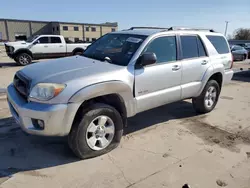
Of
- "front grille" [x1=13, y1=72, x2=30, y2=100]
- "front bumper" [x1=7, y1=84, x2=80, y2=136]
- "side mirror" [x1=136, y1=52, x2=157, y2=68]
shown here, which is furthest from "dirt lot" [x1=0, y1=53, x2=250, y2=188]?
"side mirror" [x1=136, y1=52, x2=157, y2=68]

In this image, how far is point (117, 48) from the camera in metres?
3.95

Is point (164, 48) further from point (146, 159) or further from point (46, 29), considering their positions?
point (46, 29)

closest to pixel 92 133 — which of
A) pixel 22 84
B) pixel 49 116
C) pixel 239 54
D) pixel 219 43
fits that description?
pixel 49 116

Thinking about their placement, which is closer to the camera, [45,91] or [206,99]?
[45,91]

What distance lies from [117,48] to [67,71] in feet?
3.78

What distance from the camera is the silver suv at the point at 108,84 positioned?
2840 millimetres

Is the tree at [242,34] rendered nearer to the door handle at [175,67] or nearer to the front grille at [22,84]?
the door handle at [175,67]

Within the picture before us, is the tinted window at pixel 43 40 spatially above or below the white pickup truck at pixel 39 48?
above

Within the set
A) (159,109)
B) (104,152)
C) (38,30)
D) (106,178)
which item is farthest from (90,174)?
(38,30)

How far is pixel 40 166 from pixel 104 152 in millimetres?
909

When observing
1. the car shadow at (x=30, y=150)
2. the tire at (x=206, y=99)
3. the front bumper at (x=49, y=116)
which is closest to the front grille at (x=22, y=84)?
the front bumper at (x=49, y=116)

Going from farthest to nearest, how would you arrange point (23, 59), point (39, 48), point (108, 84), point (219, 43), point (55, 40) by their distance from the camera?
1. point (55, 40)
2. point (39, 48)
3. point (23, 59)
4. point (219, 43)
5. point (108, 84)

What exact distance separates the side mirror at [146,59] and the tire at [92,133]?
0.83m

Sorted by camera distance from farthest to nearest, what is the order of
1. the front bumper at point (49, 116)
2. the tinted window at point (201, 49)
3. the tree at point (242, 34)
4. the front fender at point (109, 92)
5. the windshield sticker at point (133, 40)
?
the tree at point (242, 34)
the tinted window at point (201, 49)
the windshield sticker at point (133, 40)
the front fender at point (109, 92)
the front bumper at point (49, 116)
